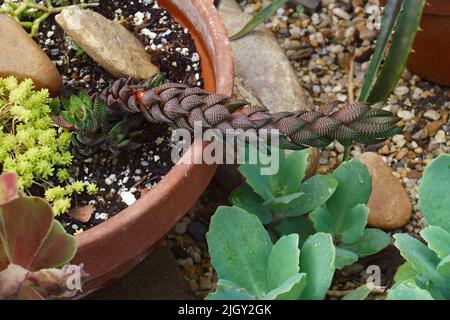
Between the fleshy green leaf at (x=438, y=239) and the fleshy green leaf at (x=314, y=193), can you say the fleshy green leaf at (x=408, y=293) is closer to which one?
the fleshy green leaf at (x=438, y=239)

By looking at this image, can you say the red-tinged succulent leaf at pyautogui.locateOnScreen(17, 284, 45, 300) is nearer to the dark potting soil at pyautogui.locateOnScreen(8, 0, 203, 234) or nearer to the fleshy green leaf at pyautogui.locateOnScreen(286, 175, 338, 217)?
the dark potting soil at pyautogui.locateOnScreen(8, 0, 203, 234)

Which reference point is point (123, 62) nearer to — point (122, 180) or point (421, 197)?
point (122, 180)

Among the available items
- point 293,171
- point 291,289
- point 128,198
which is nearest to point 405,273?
point 291,289

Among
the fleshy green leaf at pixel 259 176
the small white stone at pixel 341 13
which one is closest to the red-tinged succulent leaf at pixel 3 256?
the fleshy green leaf at pixel 259 176

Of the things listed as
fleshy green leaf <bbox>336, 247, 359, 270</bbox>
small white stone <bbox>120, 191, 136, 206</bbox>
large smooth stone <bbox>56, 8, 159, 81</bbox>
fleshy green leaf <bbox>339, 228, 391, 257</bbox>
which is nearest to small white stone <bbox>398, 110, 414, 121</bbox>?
fleshy green leaf <bbox>339, 228, 391, 257</bbox>

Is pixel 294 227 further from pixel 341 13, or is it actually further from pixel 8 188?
pixel 8 188

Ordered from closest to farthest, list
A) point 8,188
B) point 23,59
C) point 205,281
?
1. point 8,188
2. point 23,59
3. point 205,281
